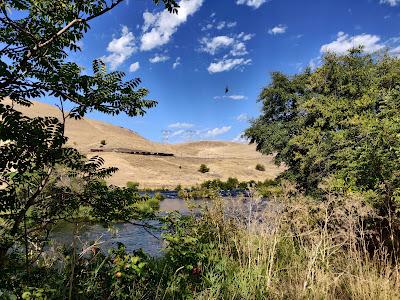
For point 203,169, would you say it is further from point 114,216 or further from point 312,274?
point 114,216

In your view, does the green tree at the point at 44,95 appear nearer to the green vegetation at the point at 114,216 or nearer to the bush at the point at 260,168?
the green vegetation at the point at 114,216

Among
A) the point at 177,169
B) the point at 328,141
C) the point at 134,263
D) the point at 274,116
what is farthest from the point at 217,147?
the point at 134,263

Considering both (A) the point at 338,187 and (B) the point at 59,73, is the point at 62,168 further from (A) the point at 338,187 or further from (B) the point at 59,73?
(A) the point at 338,187

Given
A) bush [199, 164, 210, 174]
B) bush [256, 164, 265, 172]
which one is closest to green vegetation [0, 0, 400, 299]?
bush [199, 164, 210, 174]

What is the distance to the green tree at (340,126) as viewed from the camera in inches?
305

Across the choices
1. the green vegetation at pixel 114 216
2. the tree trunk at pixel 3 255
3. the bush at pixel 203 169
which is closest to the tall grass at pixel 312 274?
the green vegetation at pixel 114 216

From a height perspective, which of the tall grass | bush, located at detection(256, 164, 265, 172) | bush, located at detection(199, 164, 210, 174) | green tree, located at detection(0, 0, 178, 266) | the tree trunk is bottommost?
the tall grass

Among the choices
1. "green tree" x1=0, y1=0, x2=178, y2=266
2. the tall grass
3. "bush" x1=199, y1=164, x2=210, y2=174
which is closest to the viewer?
"green tree" x1=0, y1=0, x2=178, y2=266

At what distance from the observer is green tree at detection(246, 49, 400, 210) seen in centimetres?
774

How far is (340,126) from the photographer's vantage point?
50.5 feet

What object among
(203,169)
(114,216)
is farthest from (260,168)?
(114,216)

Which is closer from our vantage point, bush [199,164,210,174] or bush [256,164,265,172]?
bush [199,164,210,174]

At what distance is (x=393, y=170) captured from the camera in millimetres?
7469

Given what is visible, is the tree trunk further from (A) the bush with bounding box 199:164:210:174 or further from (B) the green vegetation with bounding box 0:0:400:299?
(A) the bush with bounding box 199:164:210:174
